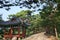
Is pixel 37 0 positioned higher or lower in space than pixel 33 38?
higher

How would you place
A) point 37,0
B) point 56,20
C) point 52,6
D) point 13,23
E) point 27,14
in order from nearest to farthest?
point 37,0, point 52,6, point 56,20, point 13,23, point 27,14

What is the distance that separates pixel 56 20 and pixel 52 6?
4.85 meters

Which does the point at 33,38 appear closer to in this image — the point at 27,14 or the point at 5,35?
the point at 5,35

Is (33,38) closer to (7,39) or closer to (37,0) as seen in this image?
(37,0)

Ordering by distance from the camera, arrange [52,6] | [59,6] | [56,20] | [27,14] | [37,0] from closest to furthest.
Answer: [37,0], [59,6], [52,6], [56,20], [27,14]

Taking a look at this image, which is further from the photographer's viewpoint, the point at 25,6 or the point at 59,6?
the point at 59,6

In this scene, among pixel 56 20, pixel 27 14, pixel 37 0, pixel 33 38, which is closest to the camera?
pixel 37 0

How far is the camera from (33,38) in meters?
12.4

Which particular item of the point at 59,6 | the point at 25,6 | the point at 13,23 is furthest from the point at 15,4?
the point at 13,23

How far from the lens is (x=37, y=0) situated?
9484 mm

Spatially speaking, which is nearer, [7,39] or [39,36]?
[39,36]

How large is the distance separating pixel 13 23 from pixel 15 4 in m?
17.0

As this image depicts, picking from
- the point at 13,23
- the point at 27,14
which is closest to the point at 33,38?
the point at 13,23

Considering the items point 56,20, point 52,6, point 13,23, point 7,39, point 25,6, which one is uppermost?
point 25,6
